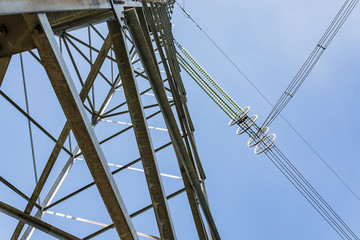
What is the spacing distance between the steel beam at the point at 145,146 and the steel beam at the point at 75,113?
2.84 feet

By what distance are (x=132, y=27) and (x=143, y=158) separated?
2607 mm

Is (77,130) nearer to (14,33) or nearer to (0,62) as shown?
(14,33)

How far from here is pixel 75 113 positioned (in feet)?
10.7

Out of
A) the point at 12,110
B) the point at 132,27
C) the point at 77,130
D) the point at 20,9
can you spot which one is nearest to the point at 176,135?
the point at 132,27

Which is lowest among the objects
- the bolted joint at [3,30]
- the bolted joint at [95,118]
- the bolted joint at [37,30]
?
the bolted joint at [37,30]

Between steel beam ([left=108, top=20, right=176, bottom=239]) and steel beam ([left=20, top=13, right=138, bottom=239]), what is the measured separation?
0.87 m

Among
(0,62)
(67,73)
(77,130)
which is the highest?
(0,62)

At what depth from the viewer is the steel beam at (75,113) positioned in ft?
9.71

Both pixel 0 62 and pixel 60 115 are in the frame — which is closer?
pixel 0 62

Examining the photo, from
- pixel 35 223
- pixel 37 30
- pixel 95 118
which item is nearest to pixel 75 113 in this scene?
pixel 37 30

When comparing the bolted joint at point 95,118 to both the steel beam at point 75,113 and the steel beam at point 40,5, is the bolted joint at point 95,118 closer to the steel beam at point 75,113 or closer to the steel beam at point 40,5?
the steel beam at point 40,5

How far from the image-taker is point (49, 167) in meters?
6.84

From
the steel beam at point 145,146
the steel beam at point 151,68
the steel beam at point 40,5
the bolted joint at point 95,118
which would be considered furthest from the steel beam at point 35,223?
the bolted joint at point 95,118

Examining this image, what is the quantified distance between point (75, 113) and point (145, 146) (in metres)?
1.76
